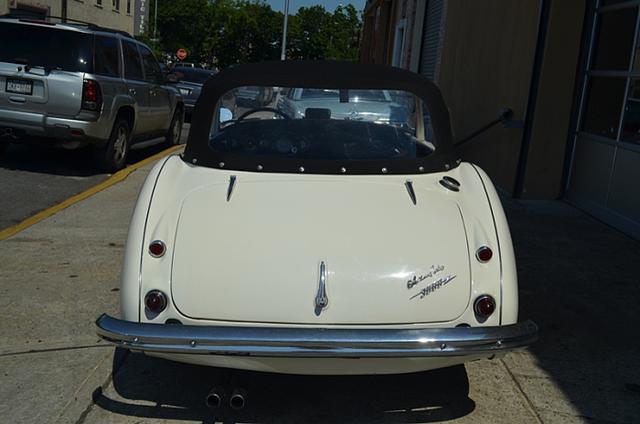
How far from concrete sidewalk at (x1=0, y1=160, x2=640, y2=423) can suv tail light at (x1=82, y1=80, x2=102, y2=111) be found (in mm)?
3401

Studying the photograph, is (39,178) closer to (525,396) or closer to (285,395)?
(285,395)

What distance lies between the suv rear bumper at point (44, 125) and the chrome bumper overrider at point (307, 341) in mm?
6115

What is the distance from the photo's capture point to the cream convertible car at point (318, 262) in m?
3.01

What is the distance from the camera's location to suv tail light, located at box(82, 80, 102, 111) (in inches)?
336

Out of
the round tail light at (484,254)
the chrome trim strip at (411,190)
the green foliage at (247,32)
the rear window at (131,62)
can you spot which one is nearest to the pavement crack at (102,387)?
the chrome trim strip at (411,190)

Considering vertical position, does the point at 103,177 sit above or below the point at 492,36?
below

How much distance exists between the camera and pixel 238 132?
14.1 feet

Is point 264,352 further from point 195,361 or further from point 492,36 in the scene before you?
point 492,36

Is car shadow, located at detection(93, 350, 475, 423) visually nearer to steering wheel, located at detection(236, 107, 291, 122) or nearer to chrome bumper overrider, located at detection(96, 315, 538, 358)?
chrome bumper overrider, located at detection(96, 315, 538, 358)

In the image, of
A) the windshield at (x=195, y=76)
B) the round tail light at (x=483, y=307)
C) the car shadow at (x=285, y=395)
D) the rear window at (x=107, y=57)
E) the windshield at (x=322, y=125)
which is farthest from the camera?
the windshield at (x=195, y=76)

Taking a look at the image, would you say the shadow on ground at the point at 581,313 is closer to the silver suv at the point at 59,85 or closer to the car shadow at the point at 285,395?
the car shadow at the point at 285,395

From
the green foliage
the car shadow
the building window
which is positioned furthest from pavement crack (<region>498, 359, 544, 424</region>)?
the green foliage

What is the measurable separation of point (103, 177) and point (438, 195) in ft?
21.6

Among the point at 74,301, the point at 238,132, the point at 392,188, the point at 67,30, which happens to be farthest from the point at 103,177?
the point at 392,188
